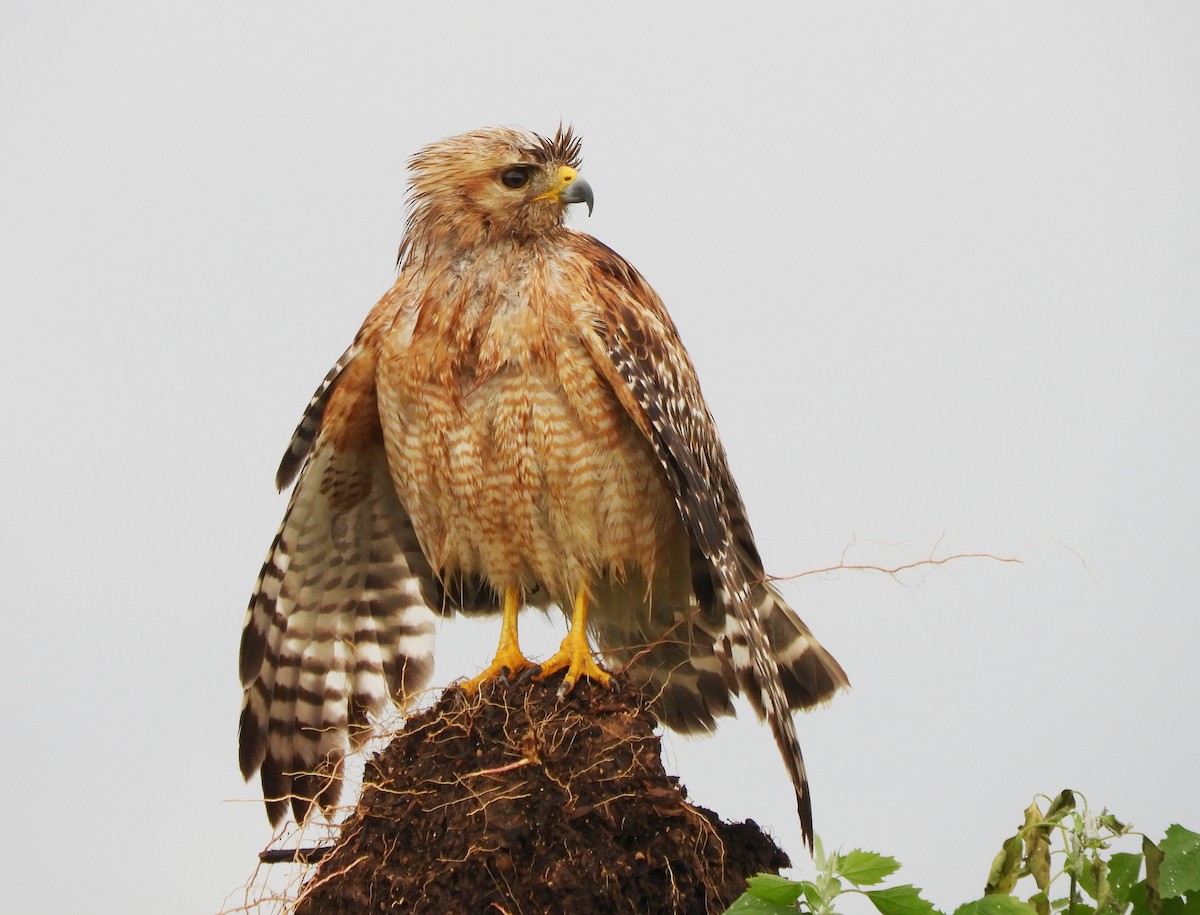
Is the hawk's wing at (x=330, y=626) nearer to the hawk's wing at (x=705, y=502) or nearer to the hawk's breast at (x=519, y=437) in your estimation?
the hawk's breast at (x=519, y=437)

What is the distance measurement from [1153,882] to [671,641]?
5.42 feet

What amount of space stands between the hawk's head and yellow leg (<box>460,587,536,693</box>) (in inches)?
40.8

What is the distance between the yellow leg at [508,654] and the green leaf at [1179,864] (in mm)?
1666

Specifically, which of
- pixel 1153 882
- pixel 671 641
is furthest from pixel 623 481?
pixel 1153 882

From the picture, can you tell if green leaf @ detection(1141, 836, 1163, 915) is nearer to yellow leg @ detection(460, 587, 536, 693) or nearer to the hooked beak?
yellow leg @ detection(460, 587, 536, 693)

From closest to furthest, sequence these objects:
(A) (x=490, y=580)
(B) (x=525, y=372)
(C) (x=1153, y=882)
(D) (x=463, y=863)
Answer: (C) (x=1153, y=882), (D) (x=463, y=863), (B) (x=525, y=372), (A) (x=490, y=580)

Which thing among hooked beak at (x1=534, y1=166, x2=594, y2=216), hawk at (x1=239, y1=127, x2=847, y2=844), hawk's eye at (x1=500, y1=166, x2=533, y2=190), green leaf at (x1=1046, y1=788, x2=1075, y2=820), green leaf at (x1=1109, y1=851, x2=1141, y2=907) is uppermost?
hawk's eye at (x1=500, y1=166, x2=533, y2=190)

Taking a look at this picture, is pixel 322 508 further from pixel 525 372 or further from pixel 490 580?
pixel 525 372

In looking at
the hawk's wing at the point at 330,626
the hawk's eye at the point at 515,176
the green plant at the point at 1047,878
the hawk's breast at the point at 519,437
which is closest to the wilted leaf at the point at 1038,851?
the green plant at the point at 1047,878

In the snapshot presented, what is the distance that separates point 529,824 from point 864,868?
0.87 meters

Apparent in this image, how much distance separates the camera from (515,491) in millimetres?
4199

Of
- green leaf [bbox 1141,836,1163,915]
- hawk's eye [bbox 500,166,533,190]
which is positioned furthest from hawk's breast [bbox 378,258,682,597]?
green leaf [bbox 1141,836,1163,915]

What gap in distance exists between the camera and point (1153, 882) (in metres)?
3.40

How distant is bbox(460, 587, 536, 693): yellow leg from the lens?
420 cm
